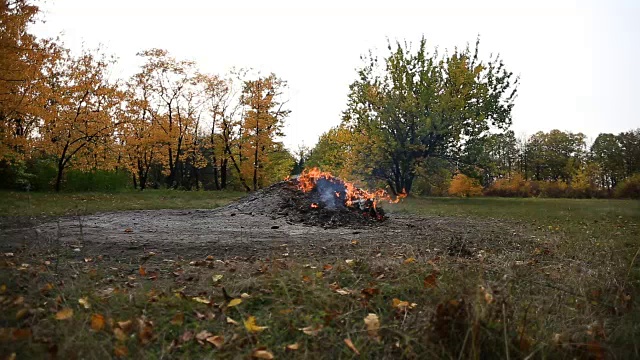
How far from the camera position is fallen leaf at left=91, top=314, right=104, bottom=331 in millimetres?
2764

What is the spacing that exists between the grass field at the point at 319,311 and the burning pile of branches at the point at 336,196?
579 cm

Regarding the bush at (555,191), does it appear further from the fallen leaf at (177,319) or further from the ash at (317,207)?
the fallen leaf at (177,319)

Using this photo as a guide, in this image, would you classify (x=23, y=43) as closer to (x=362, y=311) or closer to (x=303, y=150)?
(x=362, y=311)

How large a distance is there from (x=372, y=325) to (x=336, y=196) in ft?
26.3

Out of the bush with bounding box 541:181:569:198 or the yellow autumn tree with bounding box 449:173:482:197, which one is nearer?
the bush with bounding box 541:181:569:198

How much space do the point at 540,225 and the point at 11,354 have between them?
10.6 meters

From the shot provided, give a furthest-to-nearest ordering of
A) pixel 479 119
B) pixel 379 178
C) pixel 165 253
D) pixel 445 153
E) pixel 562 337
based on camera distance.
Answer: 1. pixel 379 178
2. pixel 445 153
3. pixel 479 119
4. pixel 165 253
5. pixel 562 337

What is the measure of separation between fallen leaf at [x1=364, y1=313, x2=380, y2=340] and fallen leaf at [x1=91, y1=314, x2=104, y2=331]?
1.83 meters

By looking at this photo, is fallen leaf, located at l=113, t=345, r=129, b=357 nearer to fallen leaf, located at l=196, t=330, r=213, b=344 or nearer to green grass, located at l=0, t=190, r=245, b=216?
fallen leaf, located at l=196, t=330, r=213, b=344

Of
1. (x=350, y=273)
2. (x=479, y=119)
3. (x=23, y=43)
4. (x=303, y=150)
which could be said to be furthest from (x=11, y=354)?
(x=303, y=150)

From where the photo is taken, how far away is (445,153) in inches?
931

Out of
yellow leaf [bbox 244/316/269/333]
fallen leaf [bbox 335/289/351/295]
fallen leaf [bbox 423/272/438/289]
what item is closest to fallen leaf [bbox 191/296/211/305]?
yellow leaf [bbox 244/316/269/333]

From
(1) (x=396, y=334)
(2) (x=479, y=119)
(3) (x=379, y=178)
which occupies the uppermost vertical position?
(2) (x=479, y=119)

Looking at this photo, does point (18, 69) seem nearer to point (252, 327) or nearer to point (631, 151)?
point (252, 327)
